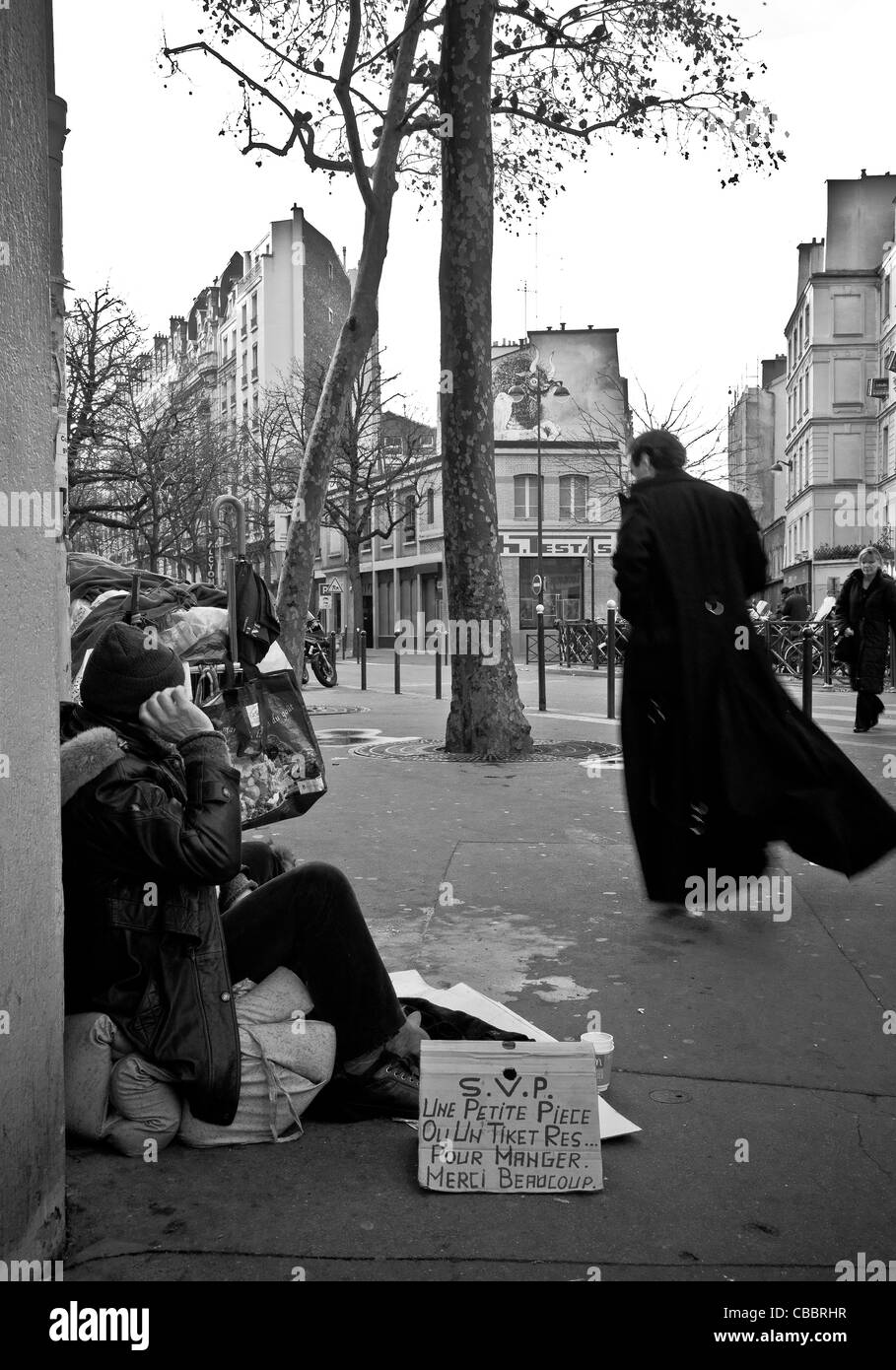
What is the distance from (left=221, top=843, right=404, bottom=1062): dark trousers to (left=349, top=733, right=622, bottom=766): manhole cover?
766 cm

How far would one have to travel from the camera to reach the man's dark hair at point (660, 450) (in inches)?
215

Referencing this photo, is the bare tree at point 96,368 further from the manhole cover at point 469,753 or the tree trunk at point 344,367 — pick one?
the manhole cover at point 469,753

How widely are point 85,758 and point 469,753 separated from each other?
851 centimetres

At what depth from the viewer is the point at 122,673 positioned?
123 inches

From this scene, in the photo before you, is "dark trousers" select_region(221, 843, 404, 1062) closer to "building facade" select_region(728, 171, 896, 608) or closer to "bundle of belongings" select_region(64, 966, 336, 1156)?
"bundle of belongings" select_region(64, 966, 336, 1156)

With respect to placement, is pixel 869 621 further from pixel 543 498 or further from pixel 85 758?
pixel 543 498

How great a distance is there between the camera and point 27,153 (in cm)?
254

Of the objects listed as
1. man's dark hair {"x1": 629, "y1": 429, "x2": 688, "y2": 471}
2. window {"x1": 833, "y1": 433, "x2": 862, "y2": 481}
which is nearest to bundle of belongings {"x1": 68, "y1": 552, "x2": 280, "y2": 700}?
man's dark hair {"x1": 629, "y1": 429, "x2": 688, "y2": 471}

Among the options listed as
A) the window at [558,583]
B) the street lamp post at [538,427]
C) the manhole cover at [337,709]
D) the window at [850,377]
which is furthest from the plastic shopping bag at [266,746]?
the window at [850,377]

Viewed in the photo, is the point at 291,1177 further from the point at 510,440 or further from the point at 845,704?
the point at 510,440

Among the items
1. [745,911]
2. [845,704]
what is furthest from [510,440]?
[745,911]

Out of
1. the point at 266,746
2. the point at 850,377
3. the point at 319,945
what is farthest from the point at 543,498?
the point at 319,945
